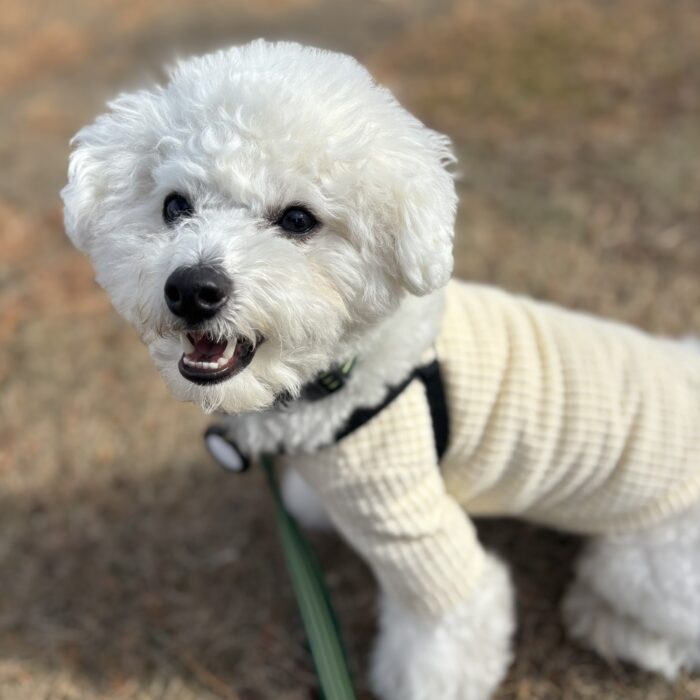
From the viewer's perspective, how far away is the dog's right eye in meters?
1.26

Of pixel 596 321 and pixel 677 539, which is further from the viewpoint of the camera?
pixel 596 321

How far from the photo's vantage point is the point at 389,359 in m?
1.37

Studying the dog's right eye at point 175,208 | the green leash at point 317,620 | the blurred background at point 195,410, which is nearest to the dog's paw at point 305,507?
the blurred background at point 195,410

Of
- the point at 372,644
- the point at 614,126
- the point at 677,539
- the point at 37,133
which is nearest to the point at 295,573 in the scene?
the point at 372,644

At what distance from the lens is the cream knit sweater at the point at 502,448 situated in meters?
1.40

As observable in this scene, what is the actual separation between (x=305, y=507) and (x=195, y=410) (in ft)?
1.77

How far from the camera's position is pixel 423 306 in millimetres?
1373

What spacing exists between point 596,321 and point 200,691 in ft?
4.28

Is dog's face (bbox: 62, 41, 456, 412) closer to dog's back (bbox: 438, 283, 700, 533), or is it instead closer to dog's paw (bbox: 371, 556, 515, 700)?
dog's back (bbox: 438, 283, 700, 533)

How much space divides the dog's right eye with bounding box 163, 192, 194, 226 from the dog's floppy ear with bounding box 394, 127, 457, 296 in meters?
0.37

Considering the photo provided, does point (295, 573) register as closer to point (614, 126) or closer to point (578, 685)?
point (578, 685)

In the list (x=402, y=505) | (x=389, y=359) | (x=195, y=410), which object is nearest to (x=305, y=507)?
(x=195, y=410)

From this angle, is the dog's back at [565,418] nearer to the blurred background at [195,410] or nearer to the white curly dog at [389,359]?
the white curly dog at [389,359]

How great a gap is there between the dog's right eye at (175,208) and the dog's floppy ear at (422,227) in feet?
1.22
